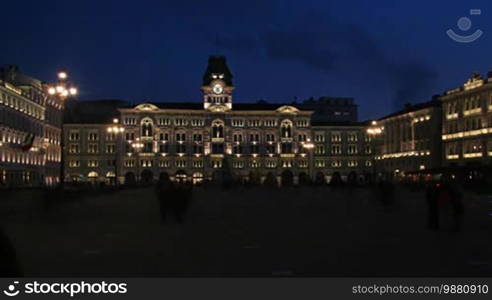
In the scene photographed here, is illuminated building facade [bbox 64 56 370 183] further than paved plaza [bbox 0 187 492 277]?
Yes

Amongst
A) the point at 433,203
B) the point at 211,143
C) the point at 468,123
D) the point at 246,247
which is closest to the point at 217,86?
the point at 211,143

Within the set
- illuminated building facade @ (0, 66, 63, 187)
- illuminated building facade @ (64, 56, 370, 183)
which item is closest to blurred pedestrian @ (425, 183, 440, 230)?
illuminated building facade @ (0, 66, 63, 187)

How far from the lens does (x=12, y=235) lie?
58.3 feet

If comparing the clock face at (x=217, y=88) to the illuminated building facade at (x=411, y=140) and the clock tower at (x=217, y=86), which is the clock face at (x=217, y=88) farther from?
the illuminated building facade at (x=411, y=140)

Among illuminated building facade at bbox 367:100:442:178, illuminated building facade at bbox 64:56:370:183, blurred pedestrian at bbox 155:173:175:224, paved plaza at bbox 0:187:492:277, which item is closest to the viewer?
paved plaza at bbox 0:187:492:277

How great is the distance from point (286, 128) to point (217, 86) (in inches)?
570

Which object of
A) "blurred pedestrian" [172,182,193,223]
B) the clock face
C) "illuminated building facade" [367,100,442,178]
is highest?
the clock face

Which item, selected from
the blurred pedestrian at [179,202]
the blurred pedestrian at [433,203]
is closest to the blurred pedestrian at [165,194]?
Result: the blurred pedestrian at [179,202]

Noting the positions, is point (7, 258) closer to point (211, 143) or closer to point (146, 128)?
point (146, 128)

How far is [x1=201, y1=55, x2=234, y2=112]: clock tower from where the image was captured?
4578 inches

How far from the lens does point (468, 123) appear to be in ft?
271

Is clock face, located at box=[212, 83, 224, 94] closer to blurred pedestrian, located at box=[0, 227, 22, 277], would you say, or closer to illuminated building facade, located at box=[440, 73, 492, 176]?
illuminated building facade, located at box=[440, 73, 492, 176]

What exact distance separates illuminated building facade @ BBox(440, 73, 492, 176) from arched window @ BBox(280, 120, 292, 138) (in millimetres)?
33374

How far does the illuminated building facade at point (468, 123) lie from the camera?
77.3 m
